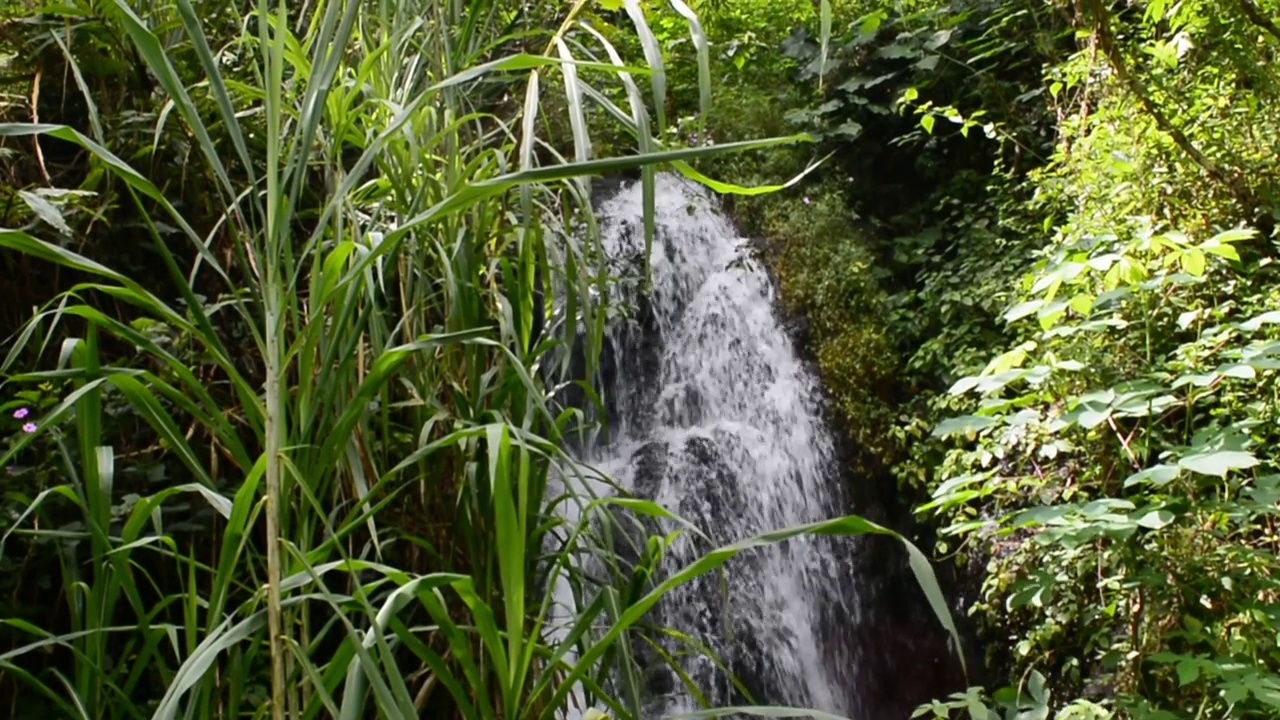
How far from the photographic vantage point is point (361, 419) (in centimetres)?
110

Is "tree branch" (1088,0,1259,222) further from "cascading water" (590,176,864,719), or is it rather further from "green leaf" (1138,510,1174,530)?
"cascading water" (590,176,864,719)

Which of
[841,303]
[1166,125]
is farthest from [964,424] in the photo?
[841,303]

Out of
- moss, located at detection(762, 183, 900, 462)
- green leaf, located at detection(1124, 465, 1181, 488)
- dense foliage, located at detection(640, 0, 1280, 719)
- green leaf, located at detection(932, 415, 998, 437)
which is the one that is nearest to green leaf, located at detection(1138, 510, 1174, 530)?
dense foliage, located at detection(640, 0, 1280, 719)

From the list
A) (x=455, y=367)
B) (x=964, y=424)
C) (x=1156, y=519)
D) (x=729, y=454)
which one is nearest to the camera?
(x=455, y=367)

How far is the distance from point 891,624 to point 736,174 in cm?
230

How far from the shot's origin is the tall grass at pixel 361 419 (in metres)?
0.77

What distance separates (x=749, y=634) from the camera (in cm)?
343

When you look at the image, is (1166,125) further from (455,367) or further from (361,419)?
(361,419)

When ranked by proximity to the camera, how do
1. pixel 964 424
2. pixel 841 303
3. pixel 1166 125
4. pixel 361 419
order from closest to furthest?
pixel 361 419 → pixel 964 424 → pixel 1166 125 → pixel 841 303

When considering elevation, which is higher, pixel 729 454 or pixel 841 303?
pixel 841 303

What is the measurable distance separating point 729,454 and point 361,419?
273 cm

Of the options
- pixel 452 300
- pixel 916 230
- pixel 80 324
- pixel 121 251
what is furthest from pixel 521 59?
pixel 916 230

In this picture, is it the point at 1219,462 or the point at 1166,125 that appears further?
the point at 1166,125

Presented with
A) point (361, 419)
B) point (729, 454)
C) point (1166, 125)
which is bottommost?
point (729, 454)
